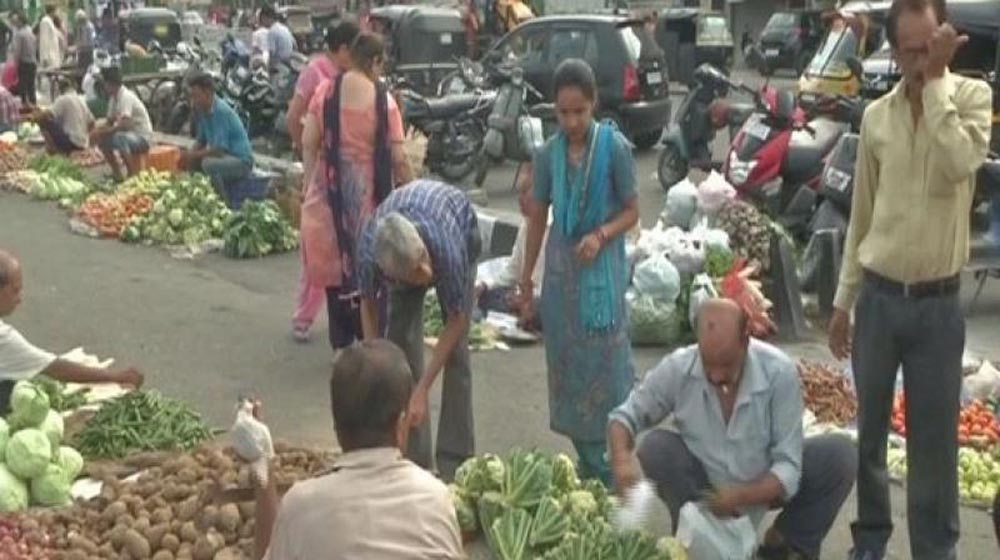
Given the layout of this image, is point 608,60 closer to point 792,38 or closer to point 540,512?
point 540,512

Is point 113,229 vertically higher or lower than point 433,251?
lower

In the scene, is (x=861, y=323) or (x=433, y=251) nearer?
(x=861, y=323)

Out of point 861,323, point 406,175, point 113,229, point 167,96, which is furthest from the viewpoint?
point 167,96

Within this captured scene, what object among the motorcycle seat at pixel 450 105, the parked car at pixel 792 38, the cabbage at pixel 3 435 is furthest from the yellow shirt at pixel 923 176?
the parked car at pixel 792 38

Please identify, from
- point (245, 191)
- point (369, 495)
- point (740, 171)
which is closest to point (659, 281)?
point (740, 171)

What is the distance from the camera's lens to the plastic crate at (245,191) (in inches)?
508

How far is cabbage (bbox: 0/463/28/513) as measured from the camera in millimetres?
5895

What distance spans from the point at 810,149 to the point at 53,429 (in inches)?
267

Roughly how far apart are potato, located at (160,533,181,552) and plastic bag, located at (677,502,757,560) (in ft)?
6.15

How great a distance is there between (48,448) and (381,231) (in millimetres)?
1831

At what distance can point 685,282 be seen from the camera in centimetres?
904

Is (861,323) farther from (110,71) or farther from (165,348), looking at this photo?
(110,71)

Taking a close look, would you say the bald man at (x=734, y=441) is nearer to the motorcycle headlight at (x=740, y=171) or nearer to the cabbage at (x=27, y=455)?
the cabbage at (x=27, y=455)

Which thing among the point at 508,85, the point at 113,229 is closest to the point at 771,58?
the point at 508,85
